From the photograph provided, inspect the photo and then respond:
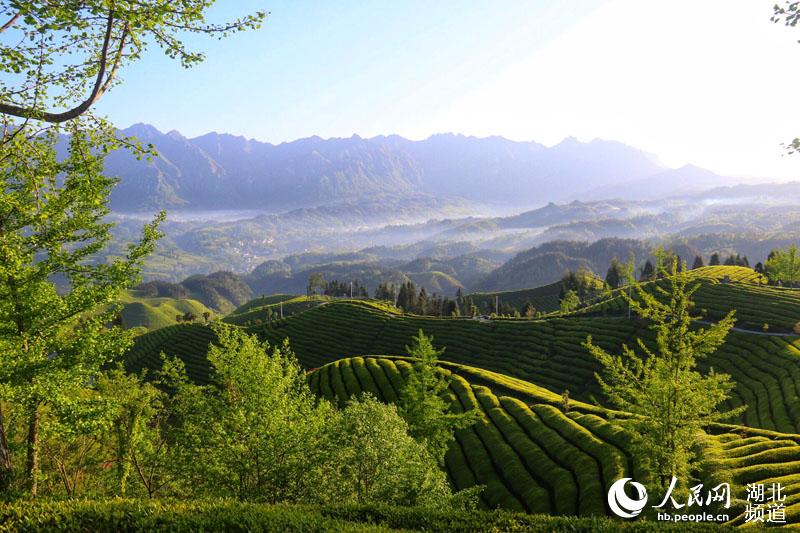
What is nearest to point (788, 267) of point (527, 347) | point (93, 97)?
point (527, 347)

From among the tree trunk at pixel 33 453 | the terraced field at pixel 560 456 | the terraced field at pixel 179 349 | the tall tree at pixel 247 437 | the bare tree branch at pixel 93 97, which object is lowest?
the terraced field at pixel 179 349

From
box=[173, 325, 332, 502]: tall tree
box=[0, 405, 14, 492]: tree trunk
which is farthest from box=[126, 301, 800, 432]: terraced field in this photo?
box=[0, 405, 14, 492]: tree trunk

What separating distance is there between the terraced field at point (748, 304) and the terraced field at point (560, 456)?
1642 inches

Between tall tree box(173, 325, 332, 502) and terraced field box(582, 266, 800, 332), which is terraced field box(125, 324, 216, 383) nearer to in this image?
tall tree box(173, 325, 332, 502)

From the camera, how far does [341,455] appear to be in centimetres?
2305

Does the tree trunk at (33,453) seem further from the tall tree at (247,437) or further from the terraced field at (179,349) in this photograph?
the terraced field at (179,349)

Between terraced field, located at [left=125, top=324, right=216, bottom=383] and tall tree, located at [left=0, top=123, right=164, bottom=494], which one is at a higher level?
tall tree, located at [left=0, top=123, right=164, bottom=494]

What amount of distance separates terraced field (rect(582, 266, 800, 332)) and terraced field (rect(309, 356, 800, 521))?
41.7 meters

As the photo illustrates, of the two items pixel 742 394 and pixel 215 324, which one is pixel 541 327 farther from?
pixel 215 324

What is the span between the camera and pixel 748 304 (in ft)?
315

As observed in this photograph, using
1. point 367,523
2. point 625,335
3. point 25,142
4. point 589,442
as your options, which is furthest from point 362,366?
point 25,142

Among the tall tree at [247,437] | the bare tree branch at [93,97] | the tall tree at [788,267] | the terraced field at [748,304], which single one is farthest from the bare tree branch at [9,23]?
the tall tree at [788,267]

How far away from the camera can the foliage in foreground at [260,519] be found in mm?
13992

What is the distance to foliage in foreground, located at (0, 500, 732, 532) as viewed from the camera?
13992 mm
